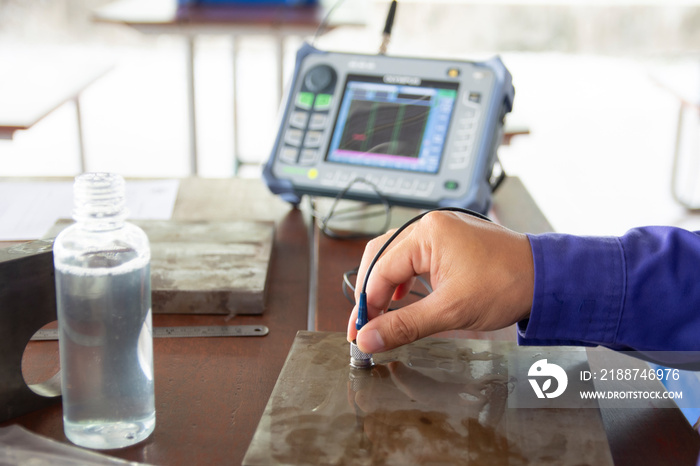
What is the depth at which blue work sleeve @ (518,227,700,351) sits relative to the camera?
691 mm

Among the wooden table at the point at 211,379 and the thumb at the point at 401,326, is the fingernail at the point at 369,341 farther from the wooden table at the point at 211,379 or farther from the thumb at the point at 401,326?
the wooden table at the point at 211,379

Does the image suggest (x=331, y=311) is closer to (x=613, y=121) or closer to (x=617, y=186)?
(x=617, y=186)

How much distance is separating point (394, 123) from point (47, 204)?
61 centimetres

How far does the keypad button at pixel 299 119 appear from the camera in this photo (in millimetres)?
1223

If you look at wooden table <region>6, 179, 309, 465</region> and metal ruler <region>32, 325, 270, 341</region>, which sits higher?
wooden table <region>6, 179, 309, 465</region>

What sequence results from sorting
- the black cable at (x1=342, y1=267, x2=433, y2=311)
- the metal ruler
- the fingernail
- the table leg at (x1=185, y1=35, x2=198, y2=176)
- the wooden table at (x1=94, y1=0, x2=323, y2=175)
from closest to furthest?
the fingernail < the metal ruler < the black cable at (x1=342, y1=267, x2=433, y2=311) < the wooden table at (x1=94, y1=0, x2=323, y2=175) < the table leg at (x1=185, y1=35, x2=198, y2=176)

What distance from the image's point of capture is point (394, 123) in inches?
46.0

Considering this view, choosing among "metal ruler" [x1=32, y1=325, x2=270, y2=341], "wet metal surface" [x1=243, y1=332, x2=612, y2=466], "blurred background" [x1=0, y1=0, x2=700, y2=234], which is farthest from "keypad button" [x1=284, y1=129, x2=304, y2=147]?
"blurred background" [x1=0, y1=0, x2=700, y2=234]

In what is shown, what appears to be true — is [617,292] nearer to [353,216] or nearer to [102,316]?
[102,316]

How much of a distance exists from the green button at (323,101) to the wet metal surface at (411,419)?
0.62 m

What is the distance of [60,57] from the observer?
2543 millimetres

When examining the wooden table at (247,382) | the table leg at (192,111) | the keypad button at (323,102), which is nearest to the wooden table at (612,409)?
the wooden table at (247,382)

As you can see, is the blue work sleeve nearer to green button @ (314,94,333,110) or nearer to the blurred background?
green button @ (314,94,333,110)

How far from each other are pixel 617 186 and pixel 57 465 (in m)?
3.68
